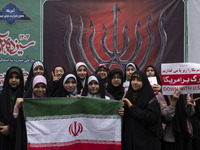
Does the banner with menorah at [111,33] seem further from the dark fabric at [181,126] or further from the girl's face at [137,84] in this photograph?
the girl's face at [137,84]

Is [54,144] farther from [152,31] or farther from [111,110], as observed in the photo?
[152,31]

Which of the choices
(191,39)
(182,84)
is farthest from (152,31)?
(182,84)

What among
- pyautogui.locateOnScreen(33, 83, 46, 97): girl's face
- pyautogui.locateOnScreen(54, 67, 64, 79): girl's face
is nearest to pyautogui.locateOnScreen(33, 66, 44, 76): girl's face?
pyautogui.locateOnScreen(54, 67, 64, 79): girl's face

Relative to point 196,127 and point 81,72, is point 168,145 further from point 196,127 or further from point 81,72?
point 81,72

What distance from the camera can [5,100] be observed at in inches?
109

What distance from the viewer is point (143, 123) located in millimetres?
2527

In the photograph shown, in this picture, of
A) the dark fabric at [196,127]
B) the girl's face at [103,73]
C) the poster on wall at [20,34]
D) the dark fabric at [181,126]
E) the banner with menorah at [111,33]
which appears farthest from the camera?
the poster on wall at [20,34]

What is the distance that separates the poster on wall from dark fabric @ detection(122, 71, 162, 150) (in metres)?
2.91

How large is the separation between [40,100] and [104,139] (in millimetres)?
724

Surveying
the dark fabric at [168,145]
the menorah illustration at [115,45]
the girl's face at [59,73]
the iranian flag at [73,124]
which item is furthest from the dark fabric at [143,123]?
the menorah illustration at [115,45]

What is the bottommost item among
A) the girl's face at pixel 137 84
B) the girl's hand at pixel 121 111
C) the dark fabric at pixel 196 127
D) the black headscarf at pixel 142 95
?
the dark fabric at pixel 196 127

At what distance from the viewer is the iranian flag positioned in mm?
2490

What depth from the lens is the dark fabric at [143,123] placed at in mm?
2500

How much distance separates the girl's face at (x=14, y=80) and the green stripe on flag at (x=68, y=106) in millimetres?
471
